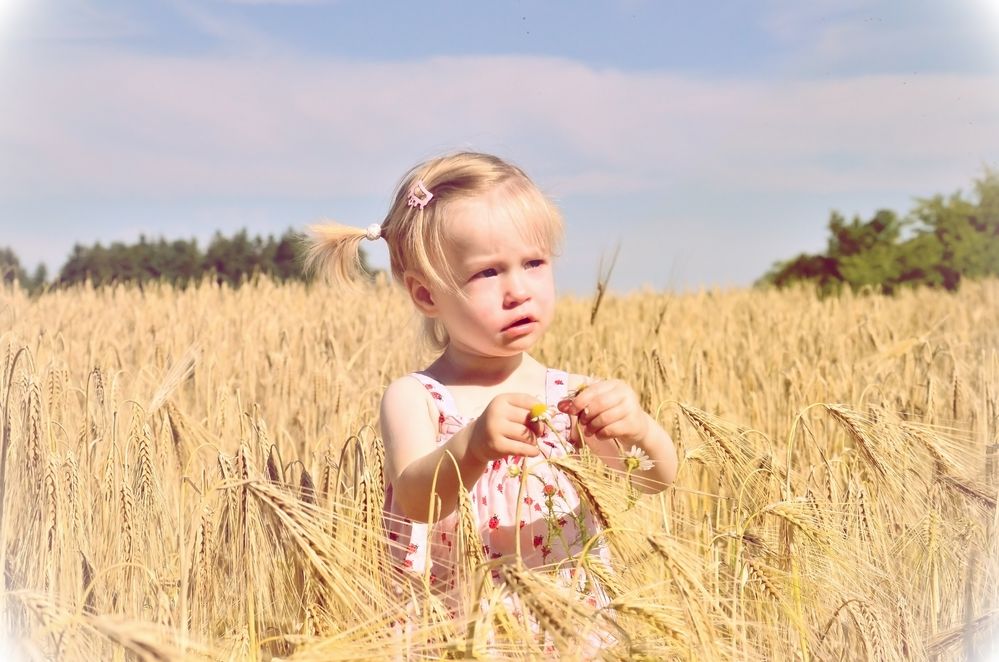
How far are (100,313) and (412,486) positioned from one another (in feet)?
16.5

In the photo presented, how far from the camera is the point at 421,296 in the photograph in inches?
70.3

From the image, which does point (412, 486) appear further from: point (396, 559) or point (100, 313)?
point (100, 313)

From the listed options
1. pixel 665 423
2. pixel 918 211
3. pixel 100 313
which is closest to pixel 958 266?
pixel 918 211

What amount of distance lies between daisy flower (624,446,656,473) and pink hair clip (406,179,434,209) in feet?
1.90

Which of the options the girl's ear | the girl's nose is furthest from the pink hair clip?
the girl's nose

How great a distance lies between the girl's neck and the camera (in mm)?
1764

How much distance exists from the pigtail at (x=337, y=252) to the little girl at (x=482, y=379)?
179 millimetres

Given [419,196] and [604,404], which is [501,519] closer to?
[604,404]

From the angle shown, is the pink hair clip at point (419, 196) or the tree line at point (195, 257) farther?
the tree line at point (195, 257)

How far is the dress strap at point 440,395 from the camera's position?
5.63 feet

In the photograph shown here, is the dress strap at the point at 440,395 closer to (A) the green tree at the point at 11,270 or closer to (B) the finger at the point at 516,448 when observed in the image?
(B) the finger at the point at 516,448

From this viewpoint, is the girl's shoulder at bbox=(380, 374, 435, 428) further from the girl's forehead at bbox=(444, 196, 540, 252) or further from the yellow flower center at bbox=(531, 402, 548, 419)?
the yellow flower center at bbox=(531, 402, 548, 419)

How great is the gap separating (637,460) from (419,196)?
27.2 inches

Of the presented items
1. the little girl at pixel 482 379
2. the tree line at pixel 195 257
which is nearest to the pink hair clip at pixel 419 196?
the little girl at pixel 482 379
